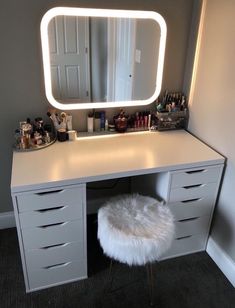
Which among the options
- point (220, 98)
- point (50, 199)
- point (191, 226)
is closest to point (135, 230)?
point (50, 199)

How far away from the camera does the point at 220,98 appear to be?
156 cm

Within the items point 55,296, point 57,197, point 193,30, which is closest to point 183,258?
point 55,296

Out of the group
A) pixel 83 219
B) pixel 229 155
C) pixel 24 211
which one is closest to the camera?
pixel 24 211

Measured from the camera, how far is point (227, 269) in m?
1.66

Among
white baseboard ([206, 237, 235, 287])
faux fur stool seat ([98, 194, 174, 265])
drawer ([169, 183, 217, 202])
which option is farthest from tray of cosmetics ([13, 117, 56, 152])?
white baseboard ([206, 237, 235, 287])

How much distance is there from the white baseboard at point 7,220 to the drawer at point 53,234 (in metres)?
0.60

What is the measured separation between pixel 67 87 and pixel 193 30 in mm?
822

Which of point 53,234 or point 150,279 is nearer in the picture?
point 53,234

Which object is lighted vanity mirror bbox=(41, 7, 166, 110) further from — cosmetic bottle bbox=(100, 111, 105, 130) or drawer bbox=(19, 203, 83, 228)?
drawer bbox=(19, 203, 83, 228)

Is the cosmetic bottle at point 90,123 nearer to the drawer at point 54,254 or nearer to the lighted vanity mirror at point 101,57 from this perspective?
the lighted vanity mirror at point 101,57

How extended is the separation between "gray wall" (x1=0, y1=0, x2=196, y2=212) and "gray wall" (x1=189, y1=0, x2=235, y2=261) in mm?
169

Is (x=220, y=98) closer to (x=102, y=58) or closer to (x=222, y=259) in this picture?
(x=102, y=58)

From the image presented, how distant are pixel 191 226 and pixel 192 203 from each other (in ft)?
0.53

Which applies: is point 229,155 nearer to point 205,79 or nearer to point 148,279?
point 205,79
